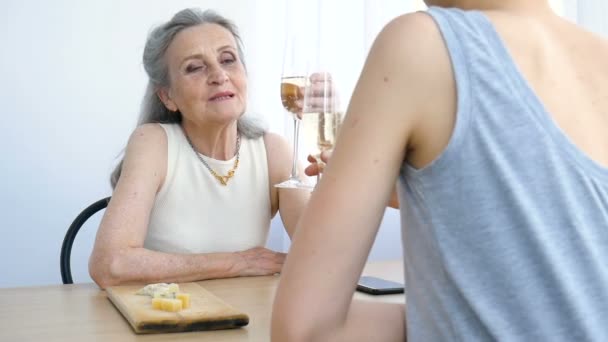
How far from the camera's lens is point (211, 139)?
2305mm

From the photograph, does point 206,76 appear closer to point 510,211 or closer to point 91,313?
point 91,313

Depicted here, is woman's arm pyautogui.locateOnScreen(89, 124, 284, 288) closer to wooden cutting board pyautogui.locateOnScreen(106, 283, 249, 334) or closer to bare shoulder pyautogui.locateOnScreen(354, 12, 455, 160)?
wooden cutting board pyautogui.locateOnScreen(106, 283, 249, 334)

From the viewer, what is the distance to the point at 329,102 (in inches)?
54.2

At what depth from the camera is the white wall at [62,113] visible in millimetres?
2896

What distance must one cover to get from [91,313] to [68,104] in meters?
1.83

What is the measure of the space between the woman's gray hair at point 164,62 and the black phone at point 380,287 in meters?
Answer: 0.99

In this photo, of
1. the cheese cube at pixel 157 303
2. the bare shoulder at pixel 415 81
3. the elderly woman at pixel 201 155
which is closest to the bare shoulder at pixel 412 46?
the bare shoulder at pixel 415 81

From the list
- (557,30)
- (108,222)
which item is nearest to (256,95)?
(108,222)

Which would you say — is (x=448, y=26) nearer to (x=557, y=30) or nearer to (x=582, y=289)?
(x=557, y=30)

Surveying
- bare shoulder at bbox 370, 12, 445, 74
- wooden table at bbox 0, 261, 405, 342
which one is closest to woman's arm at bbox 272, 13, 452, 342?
bare shoulder at bbox 370, 12, 445, 74

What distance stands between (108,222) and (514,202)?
1.44 m

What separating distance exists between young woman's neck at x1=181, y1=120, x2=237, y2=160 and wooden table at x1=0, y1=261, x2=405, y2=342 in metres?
0.67

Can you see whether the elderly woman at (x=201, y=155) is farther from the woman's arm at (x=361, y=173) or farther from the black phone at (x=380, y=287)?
the woman's arm at (x=361, y=173)

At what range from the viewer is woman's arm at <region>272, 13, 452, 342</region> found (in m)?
0.60
